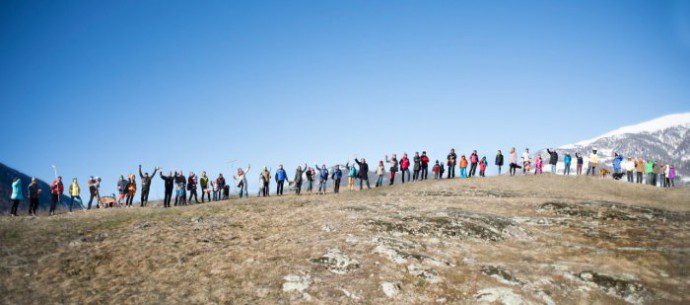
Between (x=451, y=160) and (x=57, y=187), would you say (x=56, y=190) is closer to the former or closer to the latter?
(x=57, y=187)

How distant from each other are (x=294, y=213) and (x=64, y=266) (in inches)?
393

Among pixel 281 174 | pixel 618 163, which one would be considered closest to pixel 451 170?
pixel 281 174

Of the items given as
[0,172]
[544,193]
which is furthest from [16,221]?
[0,172]

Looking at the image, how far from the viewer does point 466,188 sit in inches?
1227

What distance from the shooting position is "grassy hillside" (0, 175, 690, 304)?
33.5 ft

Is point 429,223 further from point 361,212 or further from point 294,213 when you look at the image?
point 294,213

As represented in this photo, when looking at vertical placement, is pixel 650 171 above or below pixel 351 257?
above

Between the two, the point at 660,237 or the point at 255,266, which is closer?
the point at 255,266

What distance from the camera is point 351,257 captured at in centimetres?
1202

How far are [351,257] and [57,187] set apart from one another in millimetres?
24891

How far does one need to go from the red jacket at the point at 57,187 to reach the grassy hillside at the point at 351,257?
8.51 m

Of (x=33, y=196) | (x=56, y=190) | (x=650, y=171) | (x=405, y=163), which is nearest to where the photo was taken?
(x=33, y=196)

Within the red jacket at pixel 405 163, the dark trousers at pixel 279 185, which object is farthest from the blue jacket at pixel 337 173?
the red jacket at pixel 405 163

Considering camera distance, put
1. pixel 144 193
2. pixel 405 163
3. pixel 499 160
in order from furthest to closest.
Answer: pixel 499 160 < pixel 405 163 < pixel 144 193
